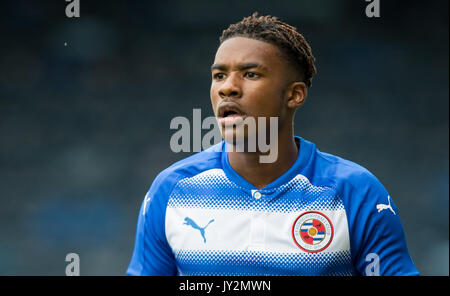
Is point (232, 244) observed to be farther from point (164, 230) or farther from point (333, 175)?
point (333, 175)

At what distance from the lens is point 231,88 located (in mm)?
2416

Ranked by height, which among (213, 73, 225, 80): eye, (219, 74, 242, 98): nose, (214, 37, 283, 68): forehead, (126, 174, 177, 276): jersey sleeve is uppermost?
(214, 37, 283, 68): forehead

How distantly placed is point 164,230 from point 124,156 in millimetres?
4058

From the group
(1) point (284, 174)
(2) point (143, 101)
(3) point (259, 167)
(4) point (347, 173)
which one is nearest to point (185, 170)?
(3) point (259, 167)

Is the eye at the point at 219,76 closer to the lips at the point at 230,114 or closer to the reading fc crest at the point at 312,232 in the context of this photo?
the lips at the point at 230,114

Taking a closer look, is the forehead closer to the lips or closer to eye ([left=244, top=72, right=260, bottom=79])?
eye ([left=244, top=72, right=260, bottom=79])

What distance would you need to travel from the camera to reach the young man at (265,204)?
2.45m

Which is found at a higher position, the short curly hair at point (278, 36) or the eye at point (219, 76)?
the short curly hair at point (278, 36)

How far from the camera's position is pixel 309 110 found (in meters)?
6.56

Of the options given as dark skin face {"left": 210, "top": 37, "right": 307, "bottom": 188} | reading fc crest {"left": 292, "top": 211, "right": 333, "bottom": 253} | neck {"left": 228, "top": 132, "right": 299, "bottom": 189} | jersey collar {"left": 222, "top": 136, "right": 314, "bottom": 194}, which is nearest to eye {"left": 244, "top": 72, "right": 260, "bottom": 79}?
dark skin face {"left": 210, "top": 37, "right": 307, "bottom": 188}

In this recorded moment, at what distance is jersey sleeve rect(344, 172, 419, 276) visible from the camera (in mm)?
2432

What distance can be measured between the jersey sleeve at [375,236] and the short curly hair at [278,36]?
0.60 meters

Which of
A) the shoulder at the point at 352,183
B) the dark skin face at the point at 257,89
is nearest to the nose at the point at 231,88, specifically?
the dark skin face at the point at 257,89

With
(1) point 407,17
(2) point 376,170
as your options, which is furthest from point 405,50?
(2) point 376,170
